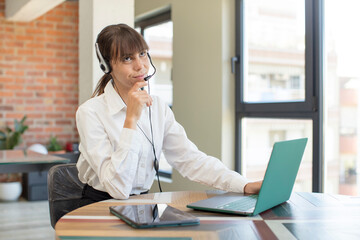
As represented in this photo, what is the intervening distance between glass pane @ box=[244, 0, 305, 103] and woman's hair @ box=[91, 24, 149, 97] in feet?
6.48

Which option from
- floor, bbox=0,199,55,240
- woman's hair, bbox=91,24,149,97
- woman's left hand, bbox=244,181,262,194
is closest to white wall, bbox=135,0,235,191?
floor, bbox=0,199,55,240

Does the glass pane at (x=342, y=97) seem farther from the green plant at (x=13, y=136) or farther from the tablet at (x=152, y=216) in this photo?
the green plant at (x=13, y=136)

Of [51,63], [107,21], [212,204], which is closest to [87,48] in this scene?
[107,21]

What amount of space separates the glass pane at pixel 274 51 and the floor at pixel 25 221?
7.08 feet

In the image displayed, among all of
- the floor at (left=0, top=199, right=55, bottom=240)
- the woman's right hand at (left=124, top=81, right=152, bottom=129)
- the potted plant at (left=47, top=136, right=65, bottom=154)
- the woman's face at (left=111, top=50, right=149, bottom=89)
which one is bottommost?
the floor at (left=0, top=199, right=55, bottom=240)

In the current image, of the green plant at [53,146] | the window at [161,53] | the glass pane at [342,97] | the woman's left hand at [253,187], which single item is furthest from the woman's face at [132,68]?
the green plant at [53,146]

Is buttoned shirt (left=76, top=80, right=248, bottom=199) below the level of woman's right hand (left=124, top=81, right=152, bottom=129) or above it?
below

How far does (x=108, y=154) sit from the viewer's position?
168cm

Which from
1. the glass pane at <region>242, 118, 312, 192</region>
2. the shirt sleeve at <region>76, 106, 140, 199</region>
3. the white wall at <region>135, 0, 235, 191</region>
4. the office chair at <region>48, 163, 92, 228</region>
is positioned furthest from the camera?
the white wall at <region>135, 0, 235, 191</region>

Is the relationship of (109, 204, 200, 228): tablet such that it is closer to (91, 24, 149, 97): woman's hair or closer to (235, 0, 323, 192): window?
(91, 24, 149, 97): woman's hair

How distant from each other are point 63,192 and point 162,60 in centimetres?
365

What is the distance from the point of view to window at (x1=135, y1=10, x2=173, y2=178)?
5195 millimetres

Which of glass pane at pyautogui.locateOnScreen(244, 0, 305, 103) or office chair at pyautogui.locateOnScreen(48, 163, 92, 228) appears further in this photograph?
glass pane at pyautogui.locateOnScreen(244, 0, 305, 103)

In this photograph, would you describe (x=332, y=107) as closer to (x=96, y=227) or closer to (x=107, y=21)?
(x=107, y=21)
